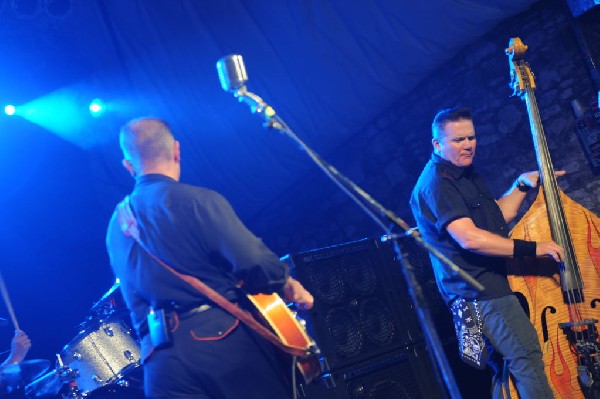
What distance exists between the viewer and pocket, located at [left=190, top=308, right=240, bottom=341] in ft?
7.57

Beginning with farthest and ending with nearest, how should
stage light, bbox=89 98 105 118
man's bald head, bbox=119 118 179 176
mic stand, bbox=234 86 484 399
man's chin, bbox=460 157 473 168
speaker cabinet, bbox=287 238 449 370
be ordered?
stage light, bbox=89 98 105 118 → speaker cabinet, bbox=287 238 449 370 → man's chin, bbox=460 157 473 168 → man's bald head, bbox=119 118 179 176 → mic stand, bbox=234 86 484 399

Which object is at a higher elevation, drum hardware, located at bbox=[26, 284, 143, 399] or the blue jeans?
drum hardware, located at bbox=[26, 284, 143, 399]

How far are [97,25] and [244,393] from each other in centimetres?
456

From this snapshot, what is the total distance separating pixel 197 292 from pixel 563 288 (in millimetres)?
1943

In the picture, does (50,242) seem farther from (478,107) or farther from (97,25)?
(478,107)

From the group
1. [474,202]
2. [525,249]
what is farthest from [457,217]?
[525,249]

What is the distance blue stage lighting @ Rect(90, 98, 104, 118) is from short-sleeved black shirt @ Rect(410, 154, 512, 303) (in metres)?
4.22

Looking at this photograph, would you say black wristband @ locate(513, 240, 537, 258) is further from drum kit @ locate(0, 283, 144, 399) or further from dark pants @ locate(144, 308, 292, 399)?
drum kit @ locate(0, 283, 144, 399)

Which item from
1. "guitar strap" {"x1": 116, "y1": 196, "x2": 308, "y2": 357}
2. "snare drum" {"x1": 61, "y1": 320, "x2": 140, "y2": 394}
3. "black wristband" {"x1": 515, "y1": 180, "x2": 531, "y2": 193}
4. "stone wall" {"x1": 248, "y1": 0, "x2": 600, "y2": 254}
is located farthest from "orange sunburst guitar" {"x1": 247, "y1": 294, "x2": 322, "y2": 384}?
"stone wall" {"x1": 248, "y1": 0, "x2": 600, "y2": 254}

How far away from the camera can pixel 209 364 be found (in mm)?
2291

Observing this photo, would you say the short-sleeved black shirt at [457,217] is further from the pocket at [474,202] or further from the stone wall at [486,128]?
the stone wall at [486,128]

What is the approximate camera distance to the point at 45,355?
683 cm

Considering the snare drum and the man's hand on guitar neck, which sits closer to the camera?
the man's hand on guitar neck

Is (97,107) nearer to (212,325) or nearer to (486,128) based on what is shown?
(486,128)
